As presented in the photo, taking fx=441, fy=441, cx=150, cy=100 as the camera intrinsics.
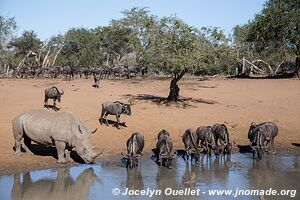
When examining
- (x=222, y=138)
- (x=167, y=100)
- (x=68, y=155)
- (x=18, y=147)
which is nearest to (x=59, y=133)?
(x=68, y=155)

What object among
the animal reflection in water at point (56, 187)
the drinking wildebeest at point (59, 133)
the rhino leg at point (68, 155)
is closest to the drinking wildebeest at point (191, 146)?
the drinking wildebeest at point (59, 133)

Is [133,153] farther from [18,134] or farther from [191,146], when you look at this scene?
[18,134]

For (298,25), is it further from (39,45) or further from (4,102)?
(39,45)

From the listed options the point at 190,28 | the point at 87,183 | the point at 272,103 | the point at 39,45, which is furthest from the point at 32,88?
the point at 39,45

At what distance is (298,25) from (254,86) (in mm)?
8518

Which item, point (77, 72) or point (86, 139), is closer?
point (86, 139)

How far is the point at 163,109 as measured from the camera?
2553 cm

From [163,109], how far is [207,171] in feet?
37.2

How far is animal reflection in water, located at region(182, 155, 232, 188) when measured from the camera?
1315cm

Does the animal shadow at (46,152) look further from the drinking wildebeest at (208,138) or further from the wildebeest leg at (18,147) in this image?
the drinking wildebeest at (208,138)

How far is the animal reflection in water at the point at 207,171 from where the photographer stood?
43.2ft

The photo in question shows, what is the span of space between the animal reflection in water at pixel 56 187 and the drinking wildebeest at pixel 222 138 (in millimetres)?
5266

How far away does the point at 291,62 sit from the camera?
5769 centimetres

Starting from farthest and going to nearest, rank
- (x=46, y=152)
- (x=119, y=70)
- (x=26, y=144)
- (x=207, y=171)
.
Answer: (x=119, y=70), (x=46, y=152), (x=26, y=144), (x=207, y=171)
